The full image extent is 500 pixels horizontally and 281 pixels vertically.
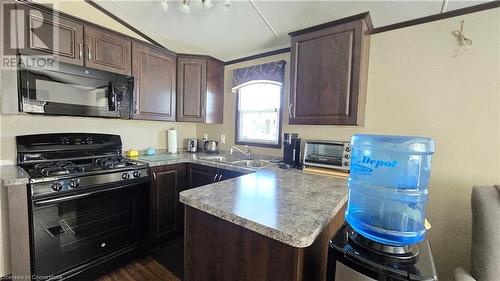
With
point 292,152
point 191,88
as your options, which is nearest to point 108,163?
point 191,88

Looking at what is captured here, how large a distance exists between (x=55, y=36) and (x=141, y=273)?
209 cm

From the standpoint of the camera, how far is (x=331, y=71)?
1.65 meters

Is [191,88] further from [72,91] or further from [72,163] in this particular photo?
[72,163]

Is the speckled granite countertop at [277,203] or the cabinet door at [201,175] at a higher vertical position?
the speckled granite countertop at [277,203]

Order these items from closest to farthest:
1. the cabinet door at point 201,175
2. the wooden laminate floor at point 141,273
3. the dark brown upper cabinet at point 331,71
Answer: the dark brown upper cabinet at point 331,71, the wooden laminate floor at point 141,273, the cabinet door at point 201,175

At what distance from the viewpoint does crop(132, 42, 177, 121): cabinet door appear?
2.14m

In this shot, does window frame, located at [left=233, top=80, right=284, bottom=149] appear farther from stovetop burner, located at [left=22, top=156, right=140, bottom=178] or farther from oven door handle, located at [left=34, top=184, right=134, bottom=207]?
oven door handle, located at [left=34, top=184, right=134, bottom=207]

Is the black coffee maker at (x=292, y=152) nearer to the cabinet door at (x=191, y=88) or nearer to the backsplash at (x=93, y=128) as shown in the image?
the cabinet door at (x=191, y=88)

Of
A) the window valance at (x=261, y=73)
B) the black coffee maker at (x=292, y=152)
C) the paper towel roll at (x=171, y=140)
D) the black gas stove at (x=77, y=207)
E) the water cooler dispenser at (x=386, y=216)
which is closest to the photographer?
the water cooler dispenser at (x=386, y=216)

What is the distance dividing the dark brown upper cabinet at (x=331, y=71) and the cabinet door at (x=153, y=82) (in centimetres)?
147

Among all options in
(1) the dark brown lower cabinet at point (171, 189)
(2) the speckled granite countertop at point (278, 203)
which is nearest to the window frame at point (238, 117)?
(1) the dark brown lower cabinet at point (171, 189)

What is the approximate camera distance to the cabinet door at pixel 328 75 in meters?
1.58

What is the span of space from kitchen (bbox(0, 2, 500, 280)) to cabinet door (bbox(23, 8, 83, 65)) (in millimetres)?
338

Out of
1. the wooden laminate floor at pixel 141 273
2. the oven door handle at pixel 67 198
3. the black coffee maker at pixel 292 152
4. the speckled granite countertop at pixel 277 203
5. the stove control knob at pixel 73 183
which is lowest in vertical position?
the wooden laminate floor at pixel 141 273
